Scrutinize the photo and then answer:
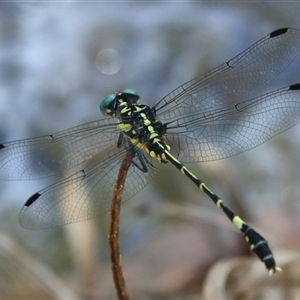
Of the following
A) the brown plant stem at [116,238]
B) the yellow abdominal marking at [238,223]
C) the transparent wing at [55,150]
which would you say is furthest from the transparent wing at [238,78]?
the brown plant stem at [116,238]

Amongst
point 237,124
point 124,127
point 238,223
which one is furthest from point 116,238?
point 237,124

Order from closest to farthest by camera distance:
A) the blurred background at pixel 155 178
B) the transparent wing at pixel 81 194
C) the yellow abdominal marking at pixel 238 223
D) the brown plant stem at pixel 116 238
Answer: the brown plant stem at pixel 116 238 < the yellow abdominal marking at pixel 238 223 < the transparent wing at pixel 81 194 < the blurred background at pixel 155 178

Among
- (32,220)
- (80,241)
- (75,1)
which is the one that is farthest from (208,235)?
(75,1)

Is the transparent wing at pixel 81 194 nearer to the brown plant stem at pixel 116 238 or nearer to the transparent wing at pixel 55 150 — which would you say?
the transparent wing at pixel 55 150

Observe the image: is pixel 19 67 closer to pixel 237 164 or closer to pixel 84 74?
pixel 84 74

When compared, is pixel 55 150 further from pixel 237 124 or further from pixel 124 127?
pixel 237 124

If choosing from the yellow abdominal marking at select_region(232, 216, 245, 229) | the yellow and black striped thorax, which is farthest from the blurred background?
the yellow and black striped thorax
